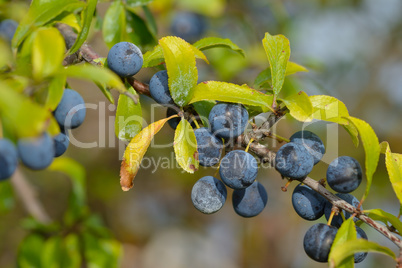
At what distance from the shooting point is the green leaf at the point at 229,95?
1046 mm

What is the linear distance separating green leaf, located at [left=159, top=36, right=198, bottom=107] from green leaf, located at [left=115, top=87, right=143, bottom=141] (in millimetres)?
149

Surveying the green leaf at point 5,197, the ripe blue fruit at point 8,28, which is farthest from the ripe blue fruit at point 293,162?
the green leaf at point 5,197

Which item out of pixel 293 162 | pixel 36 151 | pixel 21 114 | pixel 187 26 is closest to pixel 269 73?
pixel 293 162

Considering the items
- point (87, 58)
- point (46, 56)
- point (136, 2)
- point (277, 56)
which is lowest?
point (46, 56)

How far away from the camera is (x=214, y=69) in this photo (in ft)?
8.34

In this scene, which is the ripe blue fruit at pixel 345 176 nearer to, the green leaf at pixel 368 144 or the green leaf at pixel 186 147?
the green leaf at pixel 368 144

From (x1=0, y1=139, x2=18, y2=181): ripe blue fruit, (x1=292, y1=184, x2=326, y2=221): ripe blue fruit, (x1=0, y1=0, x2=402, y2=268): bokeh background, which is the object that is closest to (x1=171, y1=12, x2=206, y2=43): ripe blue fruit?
(x1=0, y1=0, x2=402, y2=268): bokeh background

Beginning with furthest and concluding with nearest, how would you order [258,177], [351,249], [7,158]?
1. [258,177]
2. [351,249]
3. [7,158]

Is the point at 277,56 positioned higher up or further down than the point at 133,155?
higher up

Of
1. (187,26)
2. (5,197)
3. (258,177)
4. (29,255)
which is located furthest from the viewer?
A: (258,177)

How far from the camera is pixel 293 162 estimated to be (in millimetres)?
1024

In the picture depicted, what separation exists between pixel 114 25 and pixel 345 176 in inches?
38.2

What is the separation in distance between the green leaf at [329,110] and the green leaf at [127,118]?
0.51 meters

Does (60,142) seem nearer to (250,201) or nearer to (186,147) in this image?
(186,147)
